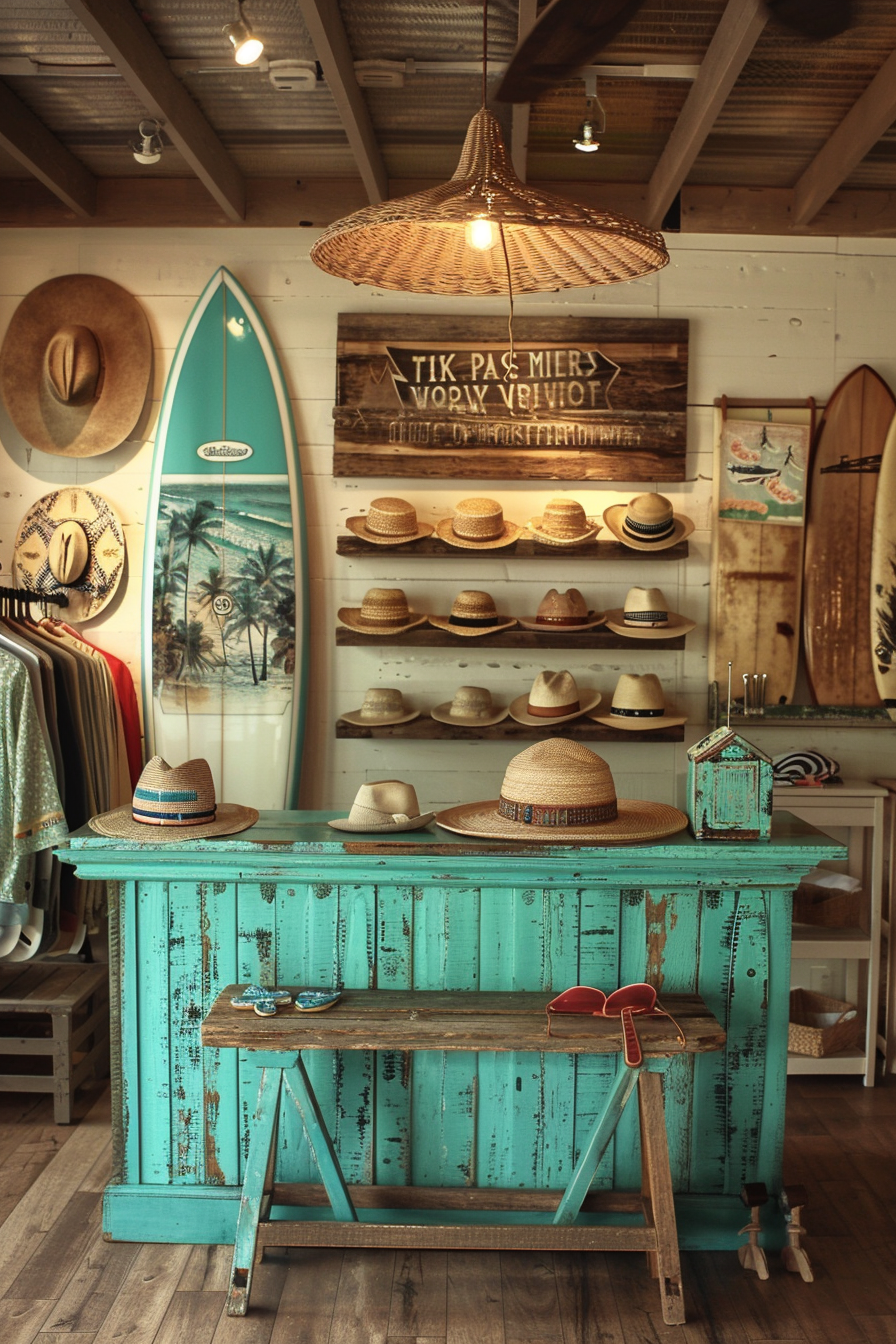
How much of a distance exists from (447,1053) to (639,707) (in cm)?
153

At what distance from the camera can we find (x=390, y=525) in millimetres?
3686

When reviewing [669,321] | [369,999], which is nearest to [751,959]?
[369,999]

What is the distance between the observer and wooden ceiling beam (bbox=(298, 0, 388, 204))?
2564 millimetres

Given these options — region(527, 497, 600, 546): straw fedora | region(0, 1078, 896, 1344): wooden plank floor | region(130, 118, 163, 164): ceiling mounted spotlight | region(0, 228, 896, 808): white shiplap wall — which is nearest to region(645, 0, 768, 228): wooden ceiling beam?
region(0, 228, 896, 808): white shiplap wall

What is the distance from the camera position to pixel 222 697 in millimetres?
3805

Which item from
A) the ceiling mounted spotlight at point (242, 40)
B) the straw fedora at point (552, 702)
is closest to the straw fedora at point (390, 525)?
the straw fedora at point (552, 702)

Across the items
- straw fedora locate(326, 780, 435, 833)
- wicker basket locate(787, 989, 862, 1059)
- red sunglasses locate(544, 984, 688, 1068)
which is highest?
straw fedora locate(326, 780, 435, 833)

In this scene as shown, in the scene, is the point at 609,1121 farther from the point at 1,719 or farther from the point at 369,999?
the point at 1,719

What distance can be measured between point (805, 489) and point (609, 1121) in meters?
2.40

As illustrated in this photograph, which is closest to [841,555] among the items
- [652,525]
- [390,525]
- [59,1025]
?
[652,525]

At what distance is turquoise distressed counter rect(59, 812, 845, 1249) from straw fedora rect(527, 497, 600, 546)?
1517 mm

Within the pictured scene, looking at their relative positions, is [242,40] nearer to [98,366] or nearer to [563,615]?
[98,366]

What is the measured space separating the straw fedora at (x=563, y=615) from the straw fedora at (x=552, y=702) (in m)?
0.16

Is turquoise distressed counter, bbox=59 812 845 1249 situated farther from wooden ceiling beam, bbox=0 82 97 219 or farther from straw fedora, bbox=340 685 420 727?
wooden ceiling beam, bbox=0 82 97 219
